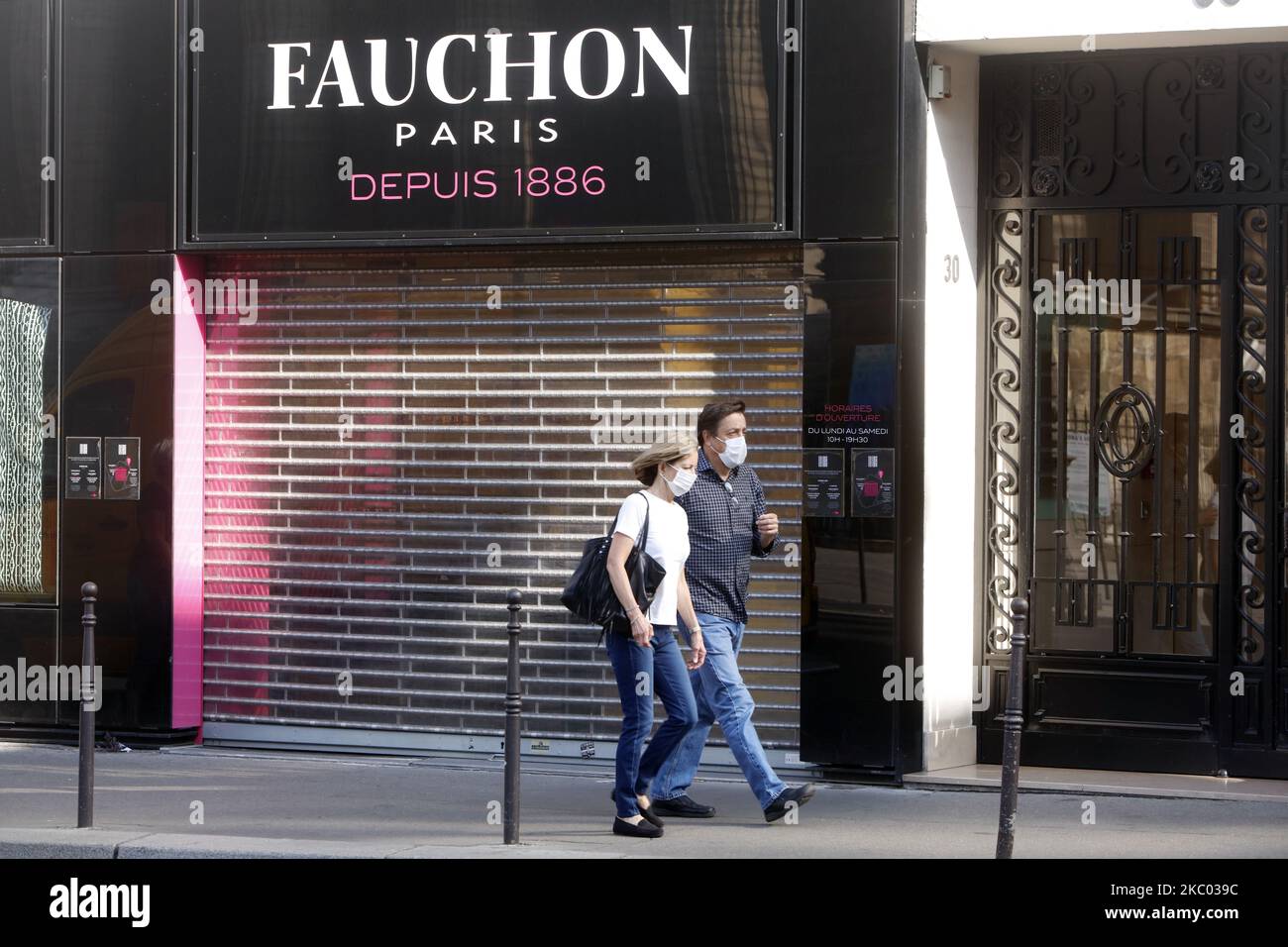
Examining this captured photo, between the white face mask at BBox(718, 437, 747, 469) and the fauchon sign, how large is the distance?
187cm

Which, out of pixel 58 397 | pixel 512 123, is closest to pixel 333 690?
pixel 58 397

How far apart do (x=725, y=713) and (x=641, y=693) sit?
575mm

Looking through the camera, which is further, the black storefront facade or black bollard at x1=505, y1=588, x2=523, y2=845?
the black storefront facade

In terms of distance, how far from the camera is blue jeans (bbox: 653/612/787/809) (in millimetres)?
8953

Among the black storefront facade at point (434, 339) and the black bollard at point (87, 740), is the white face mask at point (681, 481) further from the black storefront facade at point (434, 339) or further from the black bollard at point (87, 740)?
the black bollard at point (87, 740)

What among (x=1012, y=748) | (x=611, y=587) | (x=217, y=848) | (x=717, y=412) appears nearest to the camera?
(x=1012, y=748)

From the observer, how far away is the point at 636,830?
8.66 meters

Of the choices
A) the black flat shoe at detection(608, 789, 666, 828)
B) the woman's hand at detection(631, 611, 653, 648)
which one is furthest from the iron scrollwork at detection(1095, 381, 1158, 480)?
the black flat shoe at detection(608, 789, 666, 828)

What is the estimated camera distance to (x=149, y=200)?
11594 mm

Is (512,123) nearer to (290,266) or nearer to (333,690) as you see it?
(290,266)

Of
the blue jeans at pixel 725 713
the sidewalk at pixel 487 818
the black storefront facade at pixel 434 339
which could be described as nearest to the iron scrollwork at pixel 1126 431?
the black storefront facade at pixel 434 339

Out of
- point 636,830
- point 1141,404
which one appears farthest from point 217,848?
point 1141,404

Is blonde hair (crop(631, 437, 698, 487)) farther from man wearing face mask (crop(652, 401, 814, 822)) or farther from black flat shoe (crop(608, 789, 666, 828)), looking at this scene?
black flat shoe (crop(608, 789, 666, 828))

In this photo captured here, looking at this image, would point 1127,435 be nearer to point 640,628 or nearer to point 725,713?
point 725,713
